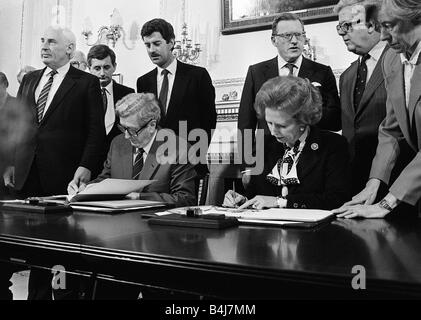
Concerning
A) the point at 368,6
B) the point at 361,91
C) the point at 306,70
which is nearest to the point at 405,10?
the point at 368,6

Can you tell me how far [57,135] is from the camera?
11.2 feet

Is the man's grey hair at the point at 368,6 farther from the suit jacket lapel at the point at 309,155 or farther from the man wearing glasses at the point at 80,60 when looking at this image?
the man wearing glasses at the point at 80,60

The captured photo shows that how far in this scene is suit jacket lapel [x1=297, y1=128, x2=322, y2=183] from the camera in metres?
2.32

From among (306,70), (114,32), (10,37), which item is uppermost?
(10,37)

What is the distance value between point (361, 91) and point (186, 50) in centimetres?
303

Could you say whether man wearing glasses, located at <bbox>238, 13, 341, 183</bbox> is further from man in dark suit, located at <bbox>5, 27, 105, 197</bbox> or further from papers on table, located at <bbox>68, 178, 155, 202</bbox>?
papers on table, located at <bbox>68, 178, 155, 202</bbox>

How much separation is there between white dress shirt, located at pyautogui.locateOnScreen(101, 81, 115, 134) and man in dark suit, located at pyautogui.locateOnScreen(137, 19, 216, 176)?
0.57 m

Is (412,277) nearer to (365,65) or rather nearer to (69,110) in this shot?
(365,65)

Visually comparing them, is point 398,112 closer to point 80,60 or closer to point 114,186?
point 114,186

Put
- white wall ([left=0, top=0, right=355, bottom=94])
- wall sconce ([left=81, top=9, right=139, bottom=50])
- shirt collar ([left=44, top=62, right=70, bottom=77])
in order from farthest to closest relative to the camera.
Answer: wall sconce ([left=81, top=9, right=139, bottom=50]) → white wall ([left=0, top=0, right=355, bottom=94]) → shirt collar ([left=44, top=62, right=70, bottom=77])

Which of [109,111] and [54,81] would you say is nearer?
[54,81]

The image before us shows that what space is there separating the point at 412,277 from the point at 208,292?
45 centimetres

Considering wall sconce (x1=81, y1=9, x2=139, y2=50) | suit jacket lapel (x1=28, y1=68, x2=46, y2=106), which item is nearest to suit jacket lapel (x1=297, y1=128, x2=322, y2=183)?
suit jacket lapel (x1=28, y1=68, x2=46, y2=106)

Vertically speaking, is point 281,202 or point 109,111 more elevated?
point 109,111
